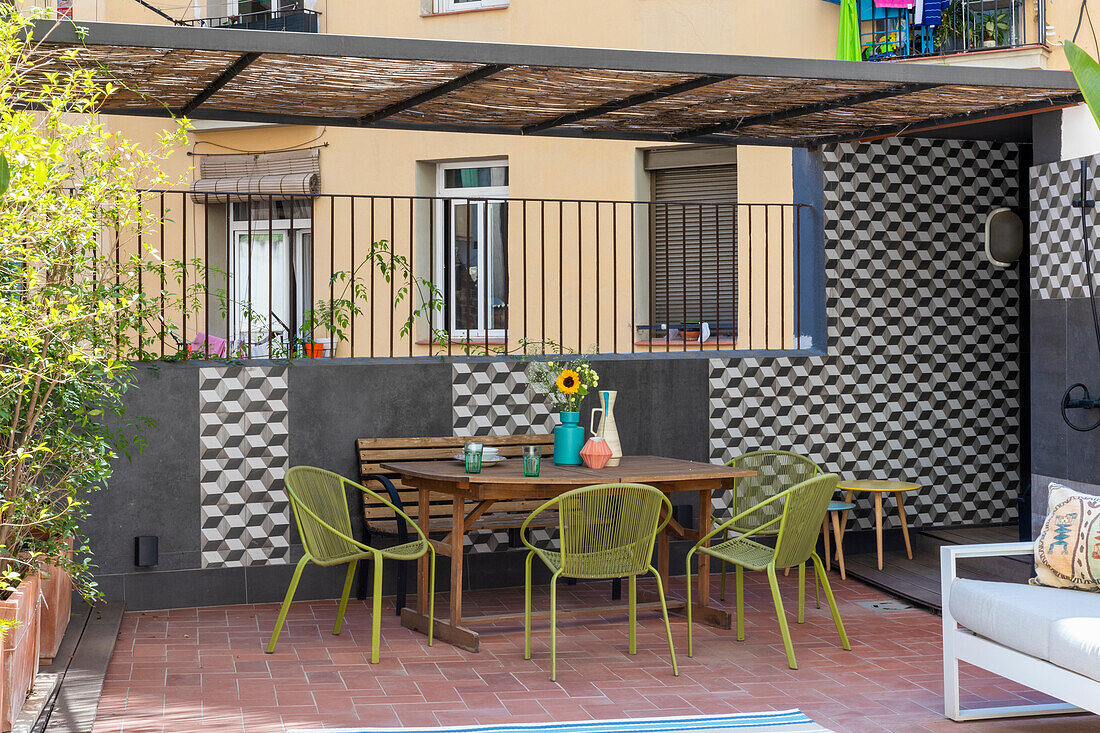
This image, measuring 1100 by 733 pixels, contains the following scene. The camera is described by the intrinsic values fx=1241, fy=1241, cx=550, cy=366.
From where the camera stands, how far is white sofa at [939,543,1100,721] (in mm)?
3895

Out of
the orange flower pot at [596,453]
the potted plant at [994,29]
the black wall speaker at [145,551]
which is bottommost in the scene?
the black wall speaker at [145,551]

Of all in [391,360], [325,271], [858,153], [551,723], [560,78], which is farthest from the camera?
[325,271]

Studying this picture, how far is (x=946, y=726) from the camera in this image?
4.51 meters

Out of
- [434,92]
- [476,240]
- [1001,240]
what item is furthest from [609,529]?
[476,240]

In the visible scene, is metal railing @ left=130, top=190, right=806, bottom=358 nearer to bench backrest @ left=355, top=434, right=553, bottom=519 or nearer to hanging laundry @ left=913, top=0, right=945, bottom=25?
hanging laundry @ left=913, top=0, right=945, bottom=25

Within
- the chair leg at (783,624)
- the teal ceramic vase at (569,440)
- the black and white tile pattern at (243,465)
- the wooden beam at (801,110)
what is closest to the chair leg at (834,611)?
the chair leg at (783,624)

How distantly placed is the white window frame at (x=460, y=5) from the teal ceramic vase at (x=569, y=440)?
238 inches

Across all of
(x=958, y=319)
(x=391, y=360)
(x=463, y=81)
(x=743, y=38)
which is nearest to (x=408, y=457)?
(x=391, y=360)

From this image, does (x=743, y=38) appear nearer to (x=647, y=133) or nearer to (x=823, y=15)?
(x=823, y=15)

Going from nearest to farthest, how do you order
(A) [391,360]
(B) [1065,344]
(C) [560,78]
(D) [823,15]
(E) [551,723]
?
(E) [551,723], (C) [560,78], (B) [1065,344], (A) [391,360], (D) [823,15]

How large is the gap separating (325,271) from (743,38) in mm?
4434

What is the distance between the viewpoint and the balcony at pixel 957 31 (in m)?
9.00

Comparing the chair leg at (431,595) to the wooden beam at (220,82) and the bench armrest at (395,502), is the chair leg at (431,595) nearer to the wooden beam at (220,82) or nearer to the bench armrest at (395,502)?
→ the bench armrest at (395,502)

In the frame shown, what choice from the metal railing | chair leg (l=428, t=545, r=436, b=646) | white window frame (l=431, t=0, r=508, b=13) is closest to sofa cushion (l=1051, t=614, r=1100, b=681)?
chair leg (l=428, t=545, r=436, b=646)
